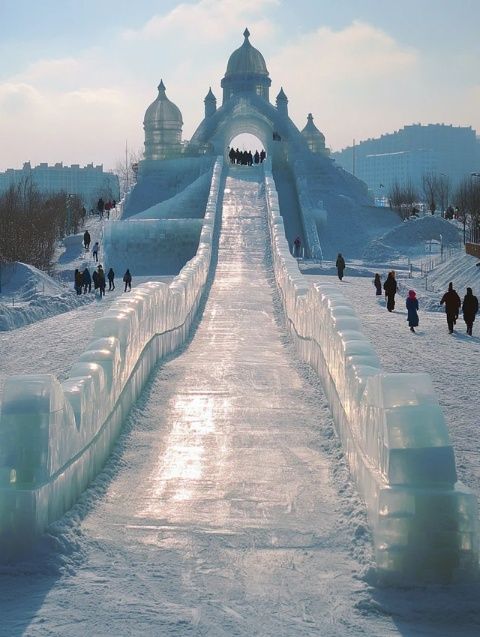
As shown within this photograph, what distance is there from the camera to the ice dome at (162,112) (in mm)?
51656

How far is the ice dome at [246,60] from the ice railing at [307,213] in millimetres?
11848

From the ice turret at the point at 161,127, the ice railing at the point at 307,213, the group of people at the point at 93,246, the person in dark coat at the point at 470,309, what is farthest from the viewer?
the ice turret at the point at 161,127

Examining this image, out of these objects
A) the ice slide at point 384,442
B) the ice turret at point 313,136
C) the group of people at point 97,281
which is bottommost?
the ice slide at point 384,442

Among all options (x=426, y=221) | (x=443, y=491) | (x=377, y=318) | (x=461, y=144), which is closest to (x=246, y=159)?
(x=426, y=221)

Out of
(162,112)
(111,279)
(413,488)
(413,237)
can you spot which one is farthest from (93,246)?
(413,488)

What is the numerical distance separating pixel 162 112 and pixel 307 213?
18.3 m

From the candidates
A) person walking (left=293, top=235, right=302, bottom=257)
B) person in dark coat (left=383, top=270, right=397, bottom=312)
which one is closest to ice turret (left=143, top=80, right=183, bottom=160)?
person walking (left=293, top=235, right=302, bottom=257)

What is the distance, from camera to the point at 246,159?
154 feet

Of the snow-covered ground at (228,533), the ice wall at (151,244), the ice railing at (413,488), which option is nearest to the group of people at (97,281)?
the ice wall at (151,244)

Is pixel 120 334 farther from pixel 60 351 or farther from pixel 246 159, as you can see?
pixel 246 159

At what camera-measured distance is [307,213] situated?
36.8m

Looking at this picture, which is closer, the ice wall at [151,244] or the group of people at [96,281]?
the group of people at [96,281]

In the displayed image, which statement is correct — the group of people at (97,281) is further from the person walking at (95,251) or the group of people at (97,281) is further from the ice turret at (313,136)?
the ice turret at (313,136)

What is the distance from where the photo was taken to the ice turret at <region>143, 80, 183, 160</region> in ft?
169
